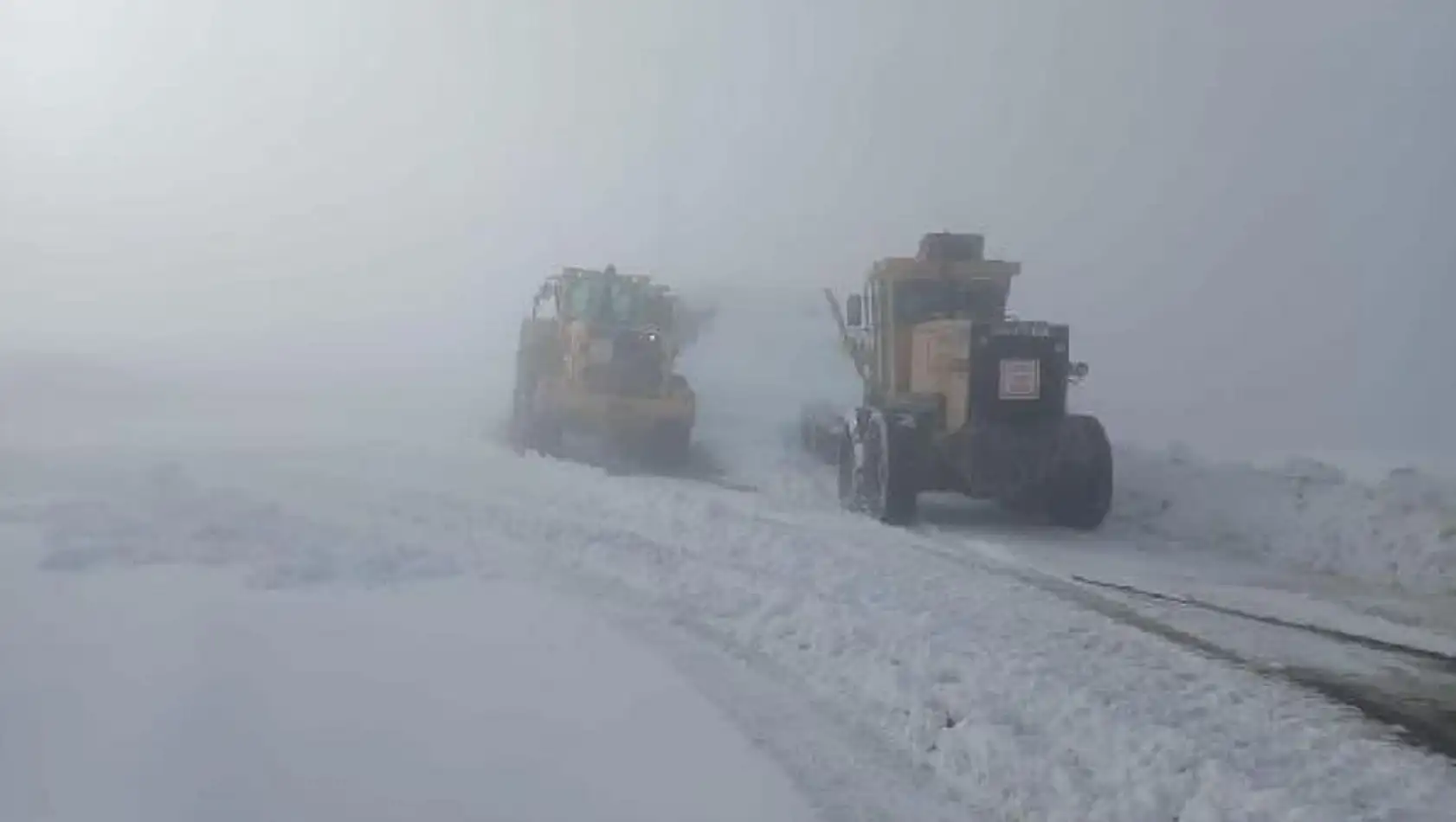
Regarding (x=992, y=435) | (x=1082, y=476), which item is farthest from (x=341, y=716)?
(x=1082, y=476)

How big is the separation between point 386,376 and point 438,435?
52.3 feet

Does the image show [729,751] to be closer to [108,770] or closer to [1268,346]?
[108,770]

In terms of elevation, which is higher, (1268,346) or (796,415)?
(1268,346)

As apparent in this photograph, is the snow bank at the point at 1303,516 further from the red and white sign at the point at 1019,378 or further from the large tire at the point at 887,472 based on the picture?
the large tire at the point at 887,472

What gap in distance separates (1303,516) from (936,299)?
14.1 ft

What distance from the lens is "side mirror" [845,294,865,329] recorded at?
16469 mm

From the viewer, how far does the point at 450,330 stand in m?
46.8

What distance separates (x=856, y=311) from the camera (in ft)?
54.3

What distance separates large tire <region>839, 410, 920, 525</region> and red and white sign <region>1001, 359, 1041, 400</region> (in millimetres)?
955

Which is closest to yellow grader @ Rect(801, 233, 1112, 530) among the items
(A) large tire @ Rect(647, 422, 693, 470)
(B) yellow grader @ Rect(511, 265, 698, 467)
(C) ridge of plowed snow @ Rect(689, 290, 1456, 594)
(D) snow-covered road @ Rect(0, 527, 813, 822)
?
(C) ridge of plowed snow @ Rect(689, 290, 1456, 594)

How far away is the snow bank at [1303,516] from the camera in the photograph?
459 inches

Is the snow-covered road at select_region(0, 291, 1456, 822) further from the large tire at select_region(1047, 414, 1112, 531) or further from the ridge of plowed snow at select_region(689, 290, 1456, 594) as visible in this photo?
the large tire at select_region(1047, 414, 1112, 531)

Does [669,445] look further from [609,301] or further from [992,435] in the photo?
[992,435]

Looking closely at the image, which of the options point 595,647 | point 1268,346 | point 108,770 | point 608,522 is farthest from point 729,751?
point 1268,346
